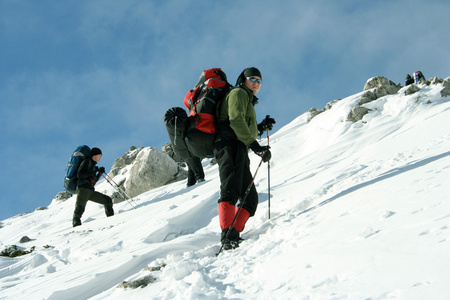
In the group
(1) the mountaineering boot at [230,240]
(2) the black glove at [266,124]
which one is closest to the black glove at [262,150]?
(2) the black glove at [266,124]

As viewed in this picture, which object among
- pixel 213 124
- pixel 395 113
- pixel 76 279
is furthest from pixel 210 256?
pixel 395 113

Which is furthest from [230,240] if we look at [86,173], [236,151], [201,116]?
[86,173]

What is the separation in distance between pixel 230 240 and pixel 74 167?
24.7 ft

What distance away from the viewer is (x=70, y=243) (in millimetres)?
6516

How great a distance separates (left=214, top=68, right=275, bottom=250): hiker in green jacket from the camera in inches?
163

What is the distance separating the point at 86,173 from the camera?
32.1 feet

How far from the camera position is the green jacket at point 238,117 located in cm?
423

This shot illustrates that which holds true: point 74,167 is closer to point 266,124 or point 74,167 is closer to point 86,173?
point 86,173

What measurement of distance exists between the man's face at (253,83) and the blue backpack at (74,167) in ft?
22.8

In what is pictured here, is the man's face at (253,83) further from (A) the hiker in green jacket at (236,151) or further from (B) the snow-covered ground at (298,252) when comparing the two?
(B) the snow-covered ground at (298,252)

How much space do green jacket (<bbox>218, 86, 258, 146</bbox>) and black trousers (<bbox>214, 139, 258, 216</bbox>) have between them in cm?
12

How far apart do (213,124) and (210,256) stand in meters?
1.75

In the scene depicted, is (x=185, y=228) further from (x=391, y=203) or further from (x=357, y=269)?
(x=357, y=269)

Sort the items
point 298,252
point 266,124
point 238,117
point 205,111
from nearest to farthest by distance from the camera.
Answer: point 298,252 → point 238,117 → point 205,111 → point 266,124
